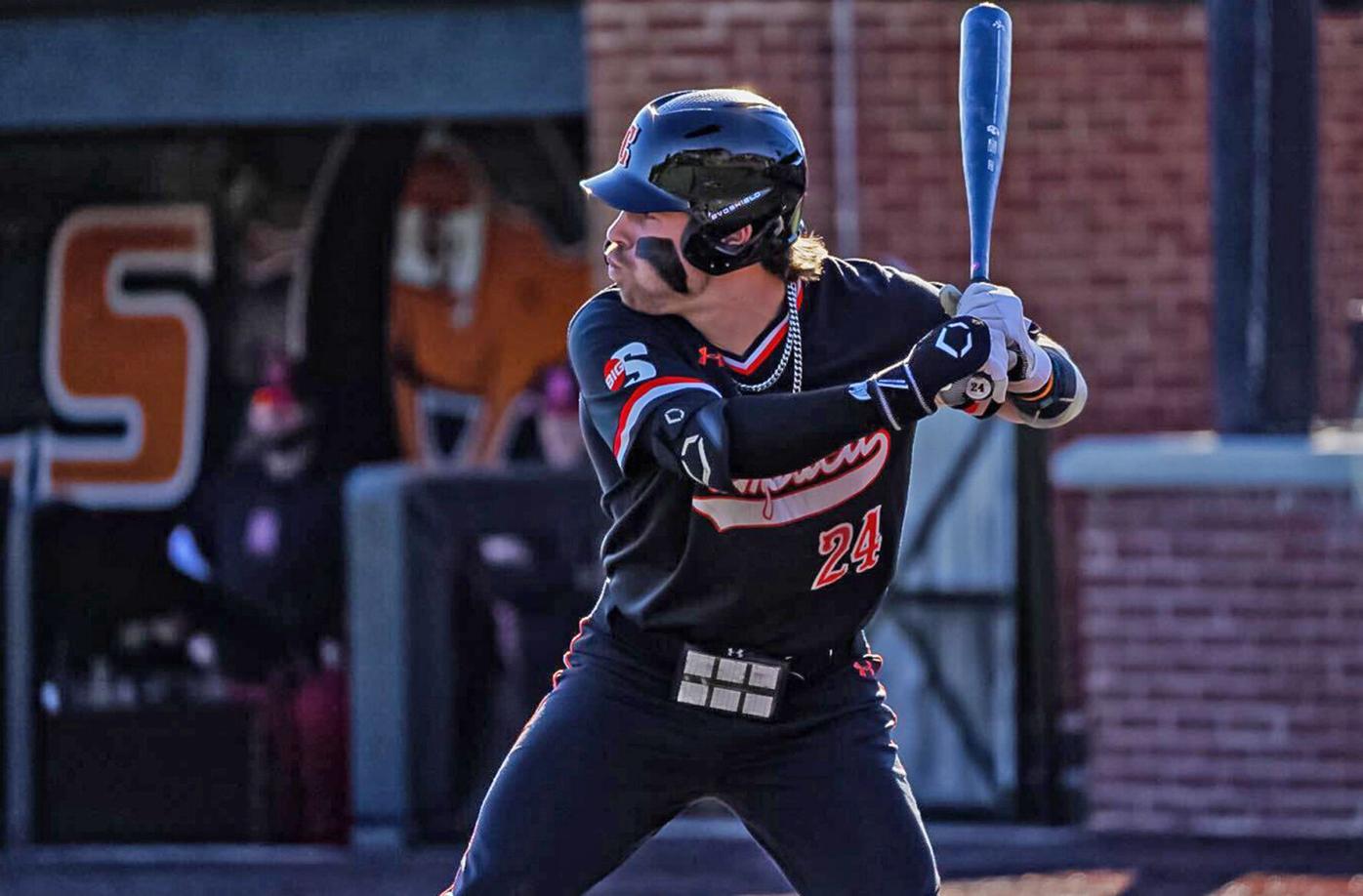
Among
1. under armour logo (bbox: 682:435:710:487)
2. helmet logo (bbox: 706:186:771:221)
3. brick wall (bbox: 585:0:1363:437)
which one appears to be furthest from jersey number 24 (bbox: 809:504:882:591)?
brick wall (bbox: 585:0:1363:437)

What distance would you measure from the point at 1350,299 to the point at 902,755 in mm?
2685

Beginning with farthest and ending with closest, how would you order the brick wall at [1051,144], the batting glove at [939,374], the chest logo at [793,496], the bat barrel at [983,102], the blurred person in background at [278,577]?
the blurred person in background at [278,577] → the brick wall at [1051,144] → the bat barrel at [983,102] → the chest logo at [793,496] → the batting glove at [939,374]

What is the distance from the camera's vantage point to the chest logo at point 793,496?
13.9 ft

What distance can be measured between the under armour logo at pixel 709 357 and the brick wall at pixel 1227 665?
4.07 m

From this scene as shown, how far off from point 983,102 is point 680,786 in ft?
4.65

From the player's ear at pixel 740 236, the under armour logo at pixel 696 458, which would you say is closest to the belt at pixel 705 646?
the under armour logo at pixel 696 458

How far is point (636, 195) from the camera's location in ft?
13.9

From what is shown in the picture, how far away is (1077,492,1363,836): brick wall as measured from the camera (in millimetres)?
7863

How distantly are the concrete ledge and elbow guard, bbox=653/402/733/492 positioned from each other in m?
4.24

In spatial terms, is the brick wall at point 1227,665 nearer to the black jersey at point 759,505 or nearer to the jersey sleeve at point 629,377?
the black jersey at point 759,505

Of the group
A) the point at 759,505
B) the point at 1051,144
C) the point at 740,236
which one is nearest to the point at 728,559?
the point at 759,505

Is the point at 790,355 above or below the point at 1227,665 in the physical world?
above

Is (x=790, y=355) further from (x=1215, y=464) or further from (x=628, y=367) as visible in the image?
(x=1215, y=464)

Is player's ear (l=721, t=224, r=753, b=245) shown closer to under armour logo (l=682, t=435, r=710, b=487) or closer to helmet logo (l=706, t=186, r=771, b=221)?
helmet logo (l=706, t=186, r=771, b=221)
